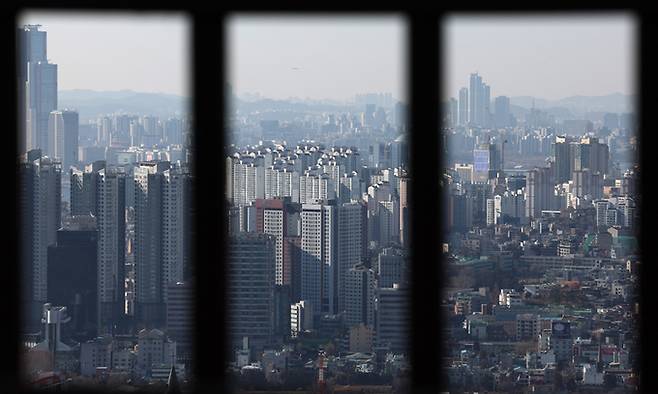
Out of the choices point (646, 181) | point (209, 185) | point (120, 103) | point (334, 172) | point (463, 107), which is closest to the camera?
point (646, 181)

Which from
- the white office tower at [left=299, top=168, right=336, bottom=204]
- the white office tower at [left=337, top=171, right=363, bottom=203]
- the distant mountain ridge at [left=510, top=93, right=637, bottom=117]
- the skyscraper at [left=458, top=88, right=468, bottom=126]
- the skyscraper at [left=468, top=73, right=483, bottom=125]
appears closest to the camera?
the distant mountain ridge at [left=510, top=93, right=637, bottom=117]

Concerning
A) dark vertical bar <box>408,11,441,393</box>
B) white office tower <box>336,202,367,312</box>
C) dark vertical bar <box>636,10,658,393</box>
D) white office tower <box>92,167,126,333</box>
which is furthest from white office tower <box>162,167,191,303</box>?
dark vertical bar <box>636,10,658,393</box>

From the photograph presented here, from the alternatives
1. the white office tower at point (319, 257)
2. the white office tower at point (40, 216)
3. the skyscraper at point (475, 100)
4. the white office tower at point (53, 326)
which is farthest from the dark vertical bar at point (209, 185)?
the white office tower at point (319, 257)

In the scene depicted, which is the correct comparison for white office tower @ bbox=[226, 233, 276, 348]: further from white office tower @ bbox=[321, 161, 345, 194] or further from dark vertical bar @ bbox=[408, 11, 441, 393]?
dark vertical bar @ bbox=[408, 11, 441, 393]

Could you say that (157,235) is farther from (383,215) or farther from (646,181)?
(646,181)

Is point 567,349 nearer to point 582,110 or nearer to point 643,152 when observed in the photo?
point 582,110

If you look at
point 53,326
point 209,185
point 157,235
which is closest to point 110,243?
point 53,326
